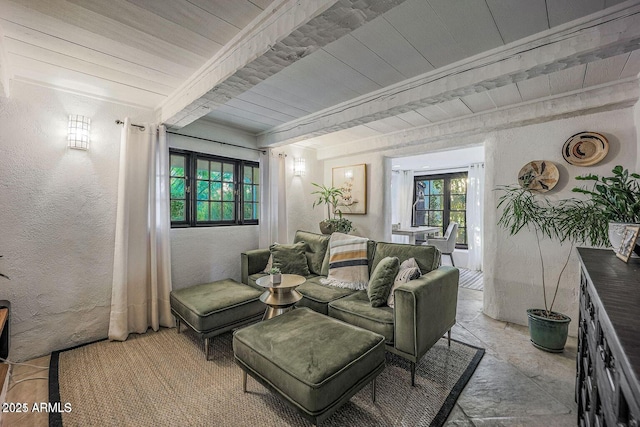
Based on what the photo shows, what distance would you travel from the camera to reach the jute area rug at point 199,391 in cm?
161

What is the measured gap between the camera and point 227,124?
11.2 ft

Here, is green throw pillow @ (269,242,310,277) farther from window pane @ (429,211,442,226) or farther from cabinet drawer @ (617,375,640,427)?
window pane @ (429,211,442,226)

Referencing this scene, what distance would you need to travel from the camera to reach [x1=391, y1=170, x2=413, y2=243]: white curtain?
652 centimetres

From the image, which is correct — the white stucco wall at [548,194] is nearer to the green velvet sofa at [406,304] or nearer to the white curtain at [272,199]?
the green velvet sofa at [406,304]

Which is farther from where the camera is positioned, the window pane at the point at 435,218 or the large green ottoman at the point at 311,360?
the window pane at the point at 435,218

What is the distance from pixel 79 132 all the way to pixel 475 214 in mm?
6165

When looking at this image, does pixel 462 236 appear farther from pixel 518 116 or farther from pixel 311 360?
pixel 311 360

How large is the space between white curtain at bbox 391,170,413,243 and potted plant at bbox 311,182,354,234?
2.53 meters

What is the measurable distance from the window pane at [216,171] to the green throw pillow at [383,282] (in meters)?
2.37

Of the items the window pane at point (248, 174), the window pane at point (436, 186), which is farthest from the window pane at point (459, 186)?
the window pane at point (248, 174)

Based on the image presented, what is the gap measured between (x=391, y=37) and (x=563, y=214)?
2.40 m

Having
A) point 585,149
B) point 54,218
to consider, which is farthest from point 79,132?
point 585,149

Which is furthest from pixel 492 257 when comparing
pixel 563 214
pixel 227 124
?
pixel 227 124

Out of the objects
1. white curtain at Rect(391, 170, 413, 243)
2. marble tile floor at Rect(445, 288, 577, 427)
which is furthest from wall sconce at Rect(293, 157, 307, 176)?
white curtain at Rect(391, 170, 413, 243)
